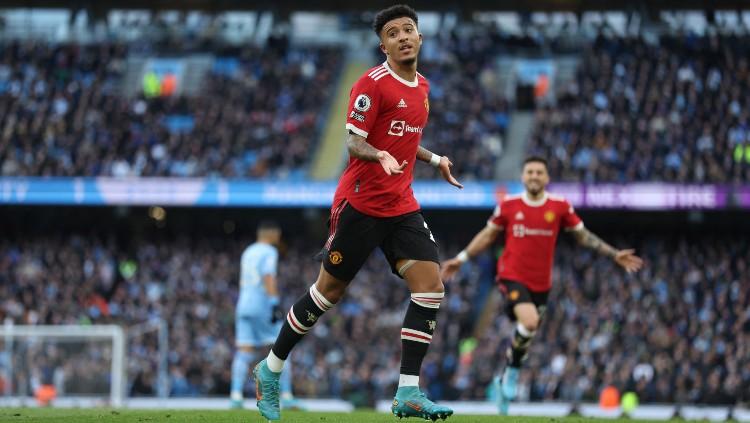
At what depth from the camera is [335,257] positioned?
8461 mm

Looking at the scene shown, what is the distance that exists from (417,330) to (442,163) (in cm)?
127

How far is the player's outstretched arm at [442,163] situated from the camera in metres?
8.60

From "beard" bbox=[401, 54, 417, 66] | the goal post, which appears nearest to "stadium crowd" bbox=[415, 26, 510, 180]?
the goal post

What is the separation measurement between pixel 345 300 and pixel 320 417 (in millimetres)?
20691

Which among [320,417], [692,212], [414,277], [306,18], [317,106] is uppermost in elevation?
[306,18]

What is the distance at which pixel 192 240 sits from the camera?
34375 millimetres

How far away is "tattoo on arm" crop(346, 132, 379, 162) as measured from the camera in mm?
8016

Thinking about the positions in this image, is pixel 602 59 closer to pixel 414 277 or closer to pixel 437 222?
pixel 437 222

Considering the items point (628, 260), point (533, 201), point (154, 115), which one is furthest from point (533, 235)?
point (154, 115)

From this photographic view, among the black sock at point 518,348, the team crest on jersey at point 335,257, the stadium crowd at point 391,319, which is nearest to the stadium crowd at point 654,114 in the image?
the stadium crowd at point 391,319

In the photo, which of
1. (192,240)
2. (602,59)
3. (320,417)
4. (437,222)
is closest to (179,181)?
(192,240)

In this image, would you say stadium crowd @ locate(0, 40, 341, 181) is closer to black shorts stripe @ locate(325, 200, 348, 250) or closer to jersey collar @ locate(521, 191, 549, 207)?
jersey collar @ locate(521, 191, 549, 207)

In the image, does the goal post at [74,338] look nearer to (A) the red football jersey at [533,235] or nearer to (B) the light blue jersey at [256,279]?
(B) the light blue jersey at [256,279]

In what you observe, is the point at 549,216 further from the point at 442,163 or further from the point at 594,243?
the point at 442,163
